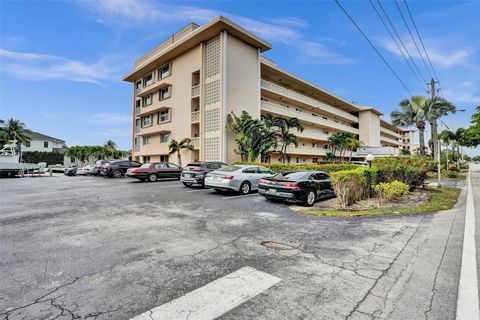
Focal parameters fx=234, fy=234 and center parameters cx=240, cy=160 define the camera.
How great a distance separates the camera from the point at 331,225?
6383 mm

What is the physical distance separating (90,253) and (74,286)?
1188 millimetres

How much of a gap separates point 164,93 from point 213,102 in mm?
9836

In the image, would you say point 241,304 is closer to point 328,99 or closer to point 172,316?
point 172,316

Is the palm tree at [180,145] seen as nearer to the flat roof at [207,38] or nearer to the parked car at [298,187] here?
the flat roof at [207,38]

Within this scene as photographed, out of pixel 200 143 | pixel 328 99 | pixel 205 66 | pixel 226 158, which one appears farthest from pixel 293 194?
pixel 328 99

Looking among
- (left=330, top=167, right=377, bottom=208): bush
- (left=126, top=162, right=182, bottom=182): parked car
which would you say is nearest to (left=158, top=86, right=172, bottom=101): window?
(left=126, top=162, right=182, bottom=182): parked car

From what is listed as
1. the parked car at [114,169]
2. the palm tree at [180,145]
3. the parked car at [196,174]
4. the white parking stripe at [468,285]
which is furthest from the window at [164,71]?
the white parking stripe at [468,285]

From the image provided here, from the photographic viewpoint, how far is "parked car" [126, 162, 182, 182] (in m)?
17.5

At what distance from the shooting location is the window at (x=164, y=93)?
90.2ft

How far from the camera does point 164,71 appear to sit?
2902 centimetres

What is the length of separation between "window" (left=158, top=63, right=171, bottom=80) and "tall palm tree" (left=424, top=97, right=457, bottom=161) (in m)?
29.3

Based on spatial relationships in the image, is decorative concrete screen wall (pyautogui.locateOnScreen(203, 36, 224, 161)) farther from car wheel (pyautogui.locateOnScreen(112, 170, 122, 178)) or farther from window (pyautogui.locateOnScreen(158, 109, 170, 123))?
car wheel (pyautogui.locateOnScreen(112, 170, 122, 178))

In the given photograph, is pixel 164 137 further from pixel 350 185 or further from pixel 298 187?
pixel 350 185

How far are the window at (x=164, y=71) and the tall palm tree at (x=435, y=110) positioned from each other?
2931 cm
